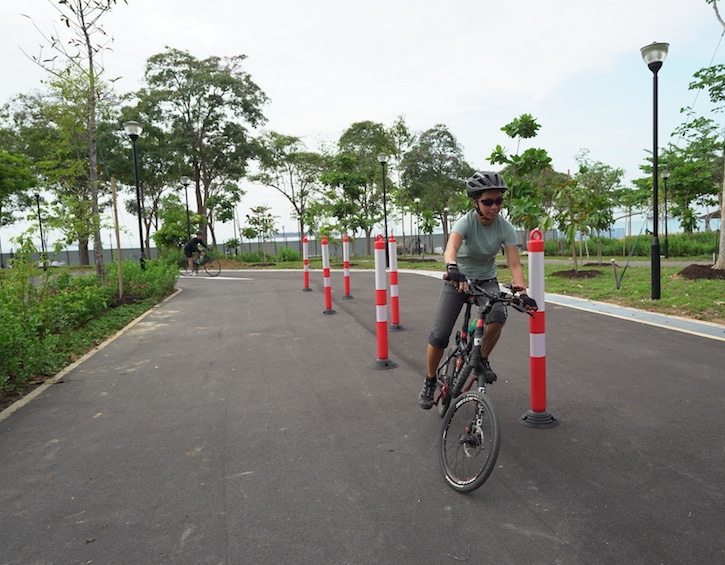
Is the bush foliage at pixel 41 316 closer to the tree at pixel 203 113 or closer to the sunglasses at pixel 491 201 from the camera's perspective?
the sunglasses at pixel 491 201

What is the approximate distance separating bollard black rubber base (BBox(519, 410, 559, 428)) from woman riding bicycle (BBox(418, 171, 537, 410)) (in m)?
0.77

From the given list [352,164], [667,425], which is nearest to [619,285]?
[667,425]

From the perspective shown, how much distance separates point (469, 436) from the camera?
10.5ft

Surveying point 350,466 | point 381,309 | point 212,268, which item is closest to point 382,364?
point 381,309

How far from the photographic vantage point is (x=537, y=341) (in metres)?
4.02

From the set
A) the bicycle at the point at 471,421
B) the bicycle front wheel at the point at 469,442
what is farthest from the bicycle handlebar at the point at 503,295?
the bicycle front wheel at the point at 469,442

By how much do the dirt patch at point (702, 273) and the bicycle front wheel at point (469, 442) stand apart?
11026 mm

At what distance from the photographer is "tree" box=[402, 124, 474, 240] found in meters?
37.6

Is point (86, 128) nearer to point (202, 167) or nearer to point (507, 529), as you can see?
point (507, 529)

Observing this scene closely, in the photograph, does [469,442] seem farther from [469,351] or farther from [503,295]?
[503,295]

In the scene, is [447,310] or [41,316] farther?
[41,316]

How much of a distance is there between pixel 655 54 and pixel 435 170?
28.0m

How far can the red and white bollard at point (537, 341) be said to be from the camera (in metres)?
4.01

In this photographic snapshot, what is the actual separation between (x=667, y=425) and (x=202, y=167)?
130 feet
